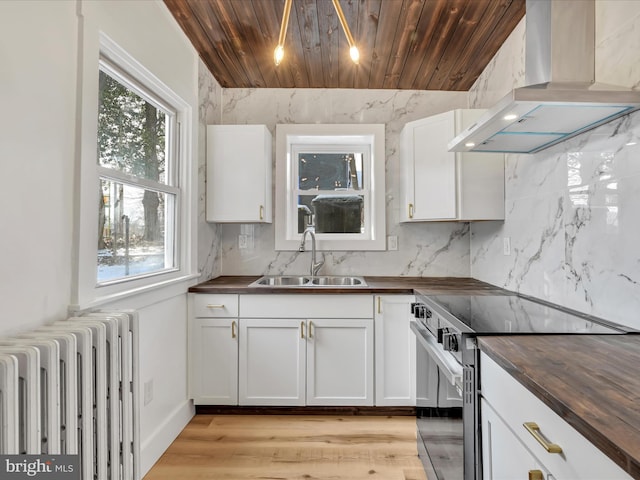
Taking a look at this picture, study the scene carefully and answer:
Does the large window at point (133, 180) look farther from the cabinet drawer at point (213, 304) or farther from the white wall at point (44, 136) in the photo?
the cabinet drawer at point (213, 304)

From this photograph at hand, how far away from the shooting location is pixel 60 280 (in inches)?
51.7

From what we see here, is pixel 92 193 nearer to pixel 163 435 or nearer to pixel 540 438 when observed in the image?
pixel 163 435

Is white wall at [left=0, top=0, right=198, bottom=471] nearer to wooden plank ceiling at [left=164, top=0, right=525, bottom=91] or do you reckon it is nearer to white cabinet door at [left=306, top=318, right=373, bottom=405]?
wooden plank ceiling at [left=164, top=0, right=525, bottom=91]

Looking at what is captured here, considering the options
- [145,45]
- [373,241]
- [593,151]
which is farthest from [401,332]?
[145,45]

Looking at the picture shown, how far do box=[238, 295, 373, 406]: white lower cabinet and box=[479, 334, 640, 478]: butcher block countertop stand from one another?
1243 mm

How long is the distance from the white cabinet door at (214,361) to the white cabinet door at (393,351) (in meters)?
0.95

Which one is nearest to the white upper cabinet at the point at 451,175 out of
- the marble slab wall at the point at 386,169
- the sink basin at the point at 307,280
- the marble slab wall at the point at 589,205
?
the marble slab wall at the point at 589,205

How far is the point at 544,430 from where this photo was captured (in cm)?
83

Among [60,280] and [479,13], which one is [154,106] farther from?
[479,13]

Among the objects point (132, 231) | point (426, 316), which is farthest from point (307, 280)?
point (132, 231)

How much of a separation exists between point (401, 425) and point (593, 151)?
6.10 ft

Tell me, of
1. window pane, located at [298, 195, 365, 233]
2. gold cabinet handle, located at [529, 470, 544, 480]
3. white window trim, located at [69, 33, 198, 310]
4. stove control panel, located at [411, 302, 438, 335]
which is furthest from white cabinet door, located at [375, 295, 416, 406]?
gold cabinet handle, located at [529, 470, 544, 480]

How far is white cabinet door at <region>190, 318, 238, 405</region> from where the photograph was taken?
2334mm

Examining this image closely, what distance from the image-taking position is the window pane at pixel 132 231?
163cm
